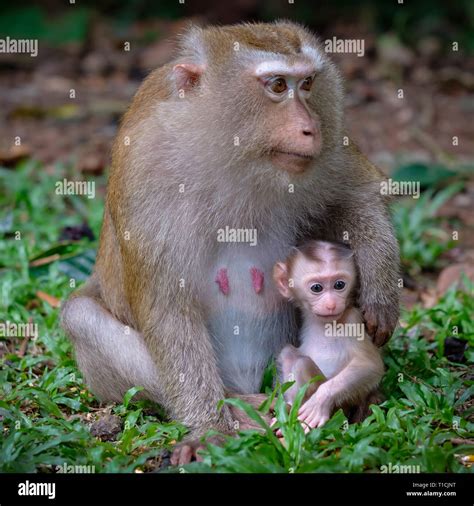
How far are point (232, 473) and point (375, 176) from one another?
101 inches

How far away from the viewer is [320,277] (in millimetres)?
6297

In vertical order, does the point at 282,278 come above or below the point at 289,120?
below

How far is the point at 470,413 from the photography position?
649cm

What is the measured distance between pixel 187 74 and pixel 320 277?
61.9 inches

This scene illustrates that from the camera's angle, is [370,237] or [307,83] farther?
[370,237]

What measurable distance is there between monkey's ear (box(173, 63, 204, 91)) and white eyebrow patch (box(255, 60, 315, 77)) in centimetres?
47

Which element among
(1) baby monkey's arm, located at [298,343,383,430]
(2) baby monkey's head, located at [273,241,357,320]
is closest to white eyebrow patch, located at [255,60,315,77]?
(2) baby monkey's head, located at [273,241,357,320]

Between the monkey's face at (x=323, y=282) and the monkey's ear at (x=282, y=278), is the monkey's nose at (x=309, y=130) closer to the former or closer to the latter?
the monkey's face at (x=323, y=282)

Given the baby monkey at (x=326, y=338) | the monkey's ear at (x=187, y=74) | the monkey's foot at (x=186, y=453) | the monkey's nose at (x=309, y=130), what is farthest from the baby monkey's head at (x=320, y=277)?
the monkey's ear at (x=187, y=74)

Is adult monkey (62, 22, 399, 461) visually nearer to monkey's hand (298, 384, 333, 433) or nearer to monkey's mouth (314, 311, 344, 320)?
monkey's mouth (314, 311, 344, 320)

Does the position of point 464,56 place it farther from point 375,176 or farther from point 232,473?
point 232,473

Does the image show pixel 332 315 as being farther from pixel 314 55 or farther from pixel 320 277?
pixel 314 55

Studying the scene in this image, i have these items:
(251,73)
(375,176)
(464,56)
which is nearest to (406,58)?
(464,56)

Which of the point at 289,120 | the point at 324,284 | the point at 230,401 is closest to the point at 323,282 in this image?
the point at 324,284
